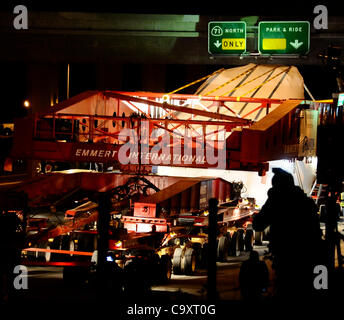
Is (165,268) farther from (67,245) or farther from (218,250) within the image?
(218,250)

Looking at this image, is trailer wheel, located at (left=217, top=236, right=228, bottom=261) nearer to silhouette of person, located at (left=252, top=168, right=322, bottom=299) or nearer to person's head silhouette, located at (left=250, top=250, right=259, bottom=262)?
person's head silhouette, located at (left=250, top=250, right=259, bottom=262)

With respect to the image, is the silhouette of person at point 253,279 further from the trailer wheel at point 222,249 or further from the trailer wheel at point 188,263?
the trailer wheel at point 222,249

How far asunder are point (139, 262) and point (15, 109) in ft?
107

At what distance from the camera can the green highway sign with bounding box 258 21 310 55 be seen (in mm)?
25891

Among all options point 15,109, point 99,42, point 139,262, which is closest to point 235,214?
point 139,262

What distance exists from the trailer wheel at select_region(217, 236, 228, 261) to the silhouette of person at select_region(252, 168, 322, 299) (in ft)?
22.5

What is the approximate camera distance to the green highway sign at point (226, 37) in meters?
26.5

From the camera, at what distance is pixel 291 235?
838cm

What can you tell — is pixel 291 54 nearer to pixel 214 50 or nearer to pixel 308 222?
pixel 214 50

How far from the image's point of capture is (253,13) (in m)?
27.5

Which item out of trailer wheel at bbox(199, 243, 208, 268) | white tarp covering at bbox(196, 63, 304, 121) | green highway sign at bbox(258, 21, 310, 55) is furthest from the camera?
green highway sign at bbox(258, 21, 310, 55)

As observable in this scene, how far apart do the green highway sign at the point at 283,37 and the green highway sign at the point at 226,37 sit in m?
→ 0.81

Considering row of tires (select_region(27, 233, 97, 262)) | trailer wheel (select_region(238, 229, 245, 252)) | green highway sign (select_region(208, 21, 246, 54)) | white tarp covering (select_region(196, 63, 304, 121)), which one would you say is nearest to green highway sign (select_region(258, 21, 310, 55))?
green highway sign (select_region(208, 21, 246, 54))

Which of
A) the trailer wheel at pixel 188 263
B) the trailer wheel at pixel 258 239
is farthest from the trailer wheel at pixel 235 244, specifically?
the trailer wheel at pixel 188 263
